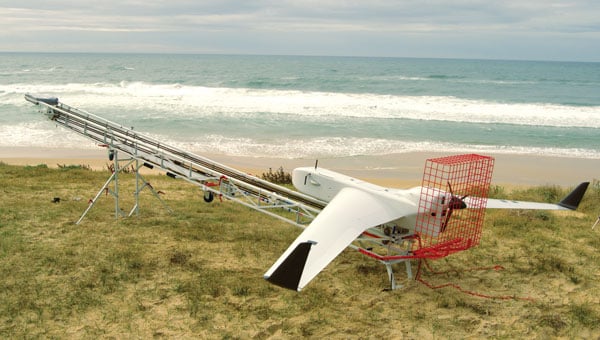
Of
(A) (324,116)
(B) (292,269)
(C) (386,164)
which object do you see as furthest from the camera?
(A) (324,116)

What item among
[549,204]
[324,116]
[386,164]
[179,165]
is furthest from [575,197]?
[324,116]

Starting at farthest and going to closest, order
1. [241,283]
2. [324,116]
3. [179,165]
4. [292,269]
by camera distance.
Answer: [324,116]
[179,165]
[241,283]
[292,269]

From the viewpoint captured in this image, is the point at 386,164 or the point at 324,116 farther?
the point at 324,116

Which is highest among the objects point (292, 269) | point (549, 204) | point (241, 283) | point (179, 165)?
point (549, 204)

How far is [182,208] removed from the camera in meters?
13.9

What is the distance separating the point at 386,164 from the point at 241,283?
598 inches

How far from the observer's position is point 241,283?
9188mm

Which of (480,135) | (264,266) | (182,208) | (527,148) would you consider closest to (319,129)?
(480,135)

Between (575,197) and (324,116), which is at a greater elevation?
(575,197)

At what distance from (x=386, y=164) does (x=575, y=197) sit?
43.4 feet

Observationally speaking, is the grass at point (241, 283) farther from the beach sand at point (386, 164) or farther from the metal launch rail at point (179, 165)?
the beach sand at point (386, 164)

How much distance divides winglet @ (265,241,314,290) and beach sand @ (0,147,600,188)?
44.2 feet

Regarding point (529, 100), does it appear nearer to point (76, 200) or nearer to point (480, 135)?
point (480, 135)

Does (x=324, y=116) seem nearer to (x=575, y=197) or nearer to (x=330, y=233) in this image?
(x=575, y=197)
